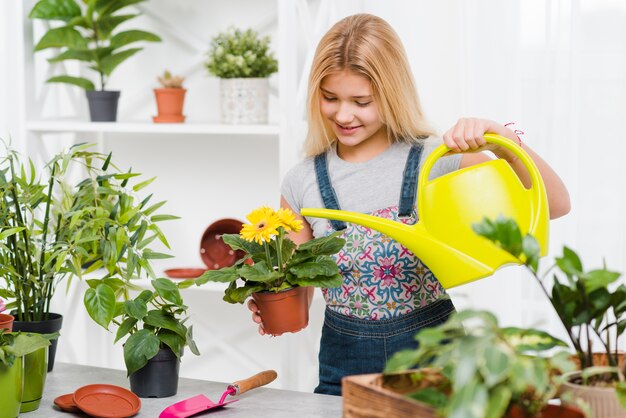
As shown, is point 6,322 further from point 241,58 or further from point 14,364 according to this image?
point 241,58

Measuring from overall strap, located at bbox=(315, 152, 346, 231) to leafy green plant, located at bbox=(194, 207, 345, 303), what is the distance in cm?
27

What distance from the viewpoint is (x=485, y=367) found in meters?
0.78

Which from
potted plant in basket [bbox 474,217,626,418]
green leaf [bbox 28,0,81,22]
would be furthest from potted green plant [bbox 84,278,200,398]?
green leaf [bbox 28,0,81,22]

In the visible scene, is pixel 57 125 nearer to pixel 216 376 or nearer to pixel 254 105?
pixel 254 105

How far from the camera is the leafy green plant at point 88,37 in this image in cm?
243

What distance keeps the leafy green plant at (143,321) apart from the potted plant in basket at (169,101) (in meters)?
1.01

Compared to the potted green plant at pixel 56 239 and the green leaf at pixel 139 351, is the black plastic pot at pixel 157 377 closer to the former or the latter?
the green leaf at pixel 139 351

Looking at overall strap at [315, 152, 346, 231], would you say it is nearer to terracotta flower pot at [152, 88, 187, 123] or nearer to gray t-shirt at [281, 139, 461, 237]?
gray t-shirt at [281, 139, 461, 237]

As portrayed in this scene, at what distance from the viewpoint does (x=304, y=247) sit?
140 cm

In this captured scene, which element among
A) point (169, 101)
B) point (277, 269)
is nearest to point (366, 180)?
point (277, 269)

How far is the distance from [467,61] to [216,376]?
1.32 metres

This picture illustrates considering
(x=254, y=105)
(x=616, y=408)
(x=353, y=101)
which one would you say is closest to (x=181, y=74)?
(x=254, y=105)

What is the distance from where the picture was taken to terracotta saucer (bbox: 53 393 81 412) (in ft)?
4.67

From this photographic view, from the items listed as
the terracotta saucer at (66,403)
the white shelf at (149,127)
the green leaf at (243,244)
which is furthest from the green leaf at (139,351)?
the white shelf at (149,127)
